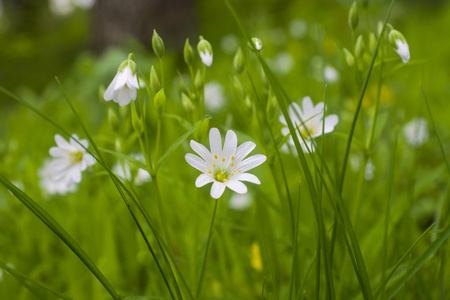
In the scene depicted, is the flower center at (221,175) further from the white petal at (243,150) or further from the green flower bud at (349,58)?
the green flower bud at (349,58)

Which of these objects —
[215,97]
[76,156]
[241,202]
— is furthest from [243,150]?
[215,97]

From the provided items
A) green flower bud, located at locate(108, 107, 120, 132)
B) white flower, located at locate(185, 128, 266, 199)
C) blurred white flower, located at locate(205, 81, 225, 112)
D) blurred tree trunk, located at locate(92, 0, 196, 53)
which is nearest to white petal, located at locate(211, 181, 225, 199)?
white flower, located at locate(185, 128, 266, 199)

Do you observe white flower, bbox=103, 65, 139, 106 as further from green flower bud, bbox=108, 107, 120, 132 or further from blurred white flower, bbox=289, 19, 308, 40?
blurred white flower, bbox=289, 19, 308, 40

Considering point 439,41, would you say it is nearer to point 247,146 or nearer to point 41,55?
point 247,146

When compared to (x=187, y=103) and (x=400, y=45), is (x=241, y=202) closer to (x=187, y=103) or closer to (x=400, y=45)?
(x=187, y=103)

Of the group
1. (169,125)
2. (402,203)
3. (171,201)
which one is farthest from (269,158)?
(169,125)

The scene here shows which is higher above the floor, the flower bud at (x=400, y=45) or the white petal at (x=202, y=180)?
the flower bud at (x=400, y=45)

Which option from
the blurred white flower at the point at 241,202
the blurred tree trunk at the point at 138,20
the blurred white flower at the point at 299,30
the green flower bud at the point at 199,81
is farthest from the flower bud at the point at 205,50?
the blurred white flower at the point at 299,30
